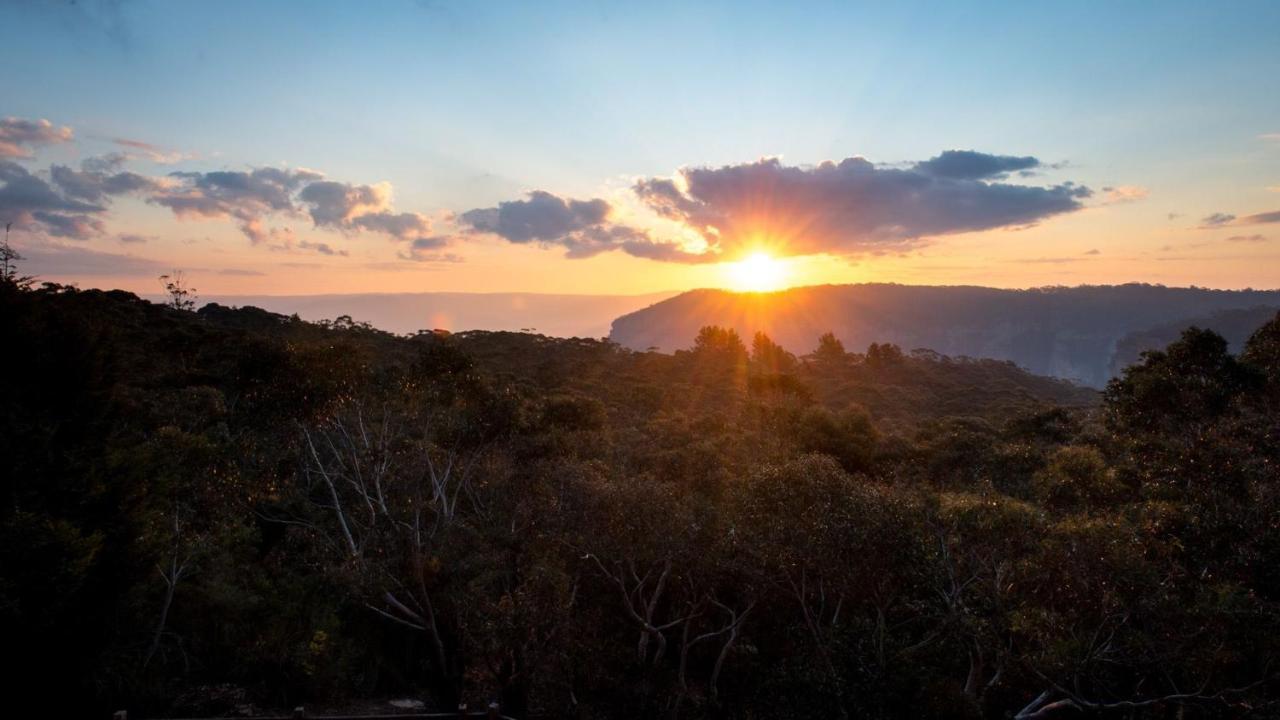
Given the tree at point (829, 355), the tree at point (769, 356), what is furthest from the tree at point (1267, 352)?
the tree at point (829, 355)

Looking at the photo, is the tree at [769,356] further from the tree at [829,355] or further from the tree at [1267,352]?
the tree at [1267,352]

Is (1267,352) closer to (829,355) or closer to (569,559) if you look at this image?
(569,559)

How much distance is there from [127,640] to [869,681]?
58.0 ft

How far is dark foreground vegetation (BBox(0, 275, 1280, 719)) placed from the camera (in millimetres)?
13016

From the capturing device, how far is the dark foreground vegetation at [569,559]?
42.7ft

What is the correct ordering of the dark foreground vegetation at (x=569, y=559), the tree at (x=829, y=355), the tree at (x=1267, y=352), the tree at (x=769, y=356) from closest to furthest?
the dark foreground vegetation at (x=569, y=559) < the tree at (x=1267, y=352) < the tree at (x=769, y=356) < the tree at (x=829, y=355)

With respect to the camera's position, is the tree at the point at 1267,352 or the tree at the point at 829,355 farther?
the tree at the point at 829,355

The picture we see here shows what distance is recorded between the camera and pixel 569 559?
60.1 ft

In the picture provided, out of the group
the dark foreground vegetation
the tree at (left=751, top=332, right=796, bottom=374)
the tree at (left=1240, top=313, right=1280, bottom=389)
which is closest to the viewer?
the dark foreground vegetation

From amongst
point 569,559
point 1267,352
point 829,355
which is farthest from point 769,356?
point 569,559

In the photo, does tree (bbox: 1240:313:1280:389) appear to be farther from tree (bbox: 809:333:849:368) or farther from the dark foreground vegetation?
tree (bbox: 809:333:849:368)

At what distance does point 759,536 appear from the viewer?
16594 millimetres

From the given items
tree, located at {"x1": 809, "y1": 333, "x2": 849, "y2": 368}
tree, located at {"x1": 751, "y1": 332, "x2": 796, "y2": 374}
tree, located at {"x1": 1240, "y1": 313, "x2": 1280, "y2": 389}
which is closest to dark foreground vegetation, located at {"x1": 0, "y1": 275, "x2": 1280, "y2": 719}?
tree, located at {"x1": 1240, "y1": 313, "x2": 1280, "y2": 389}

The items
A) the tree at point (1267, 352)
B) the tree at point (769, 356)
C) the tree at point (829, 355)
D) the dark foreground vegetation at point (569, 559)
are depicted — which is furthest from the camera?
the tree at point (829, 355)
